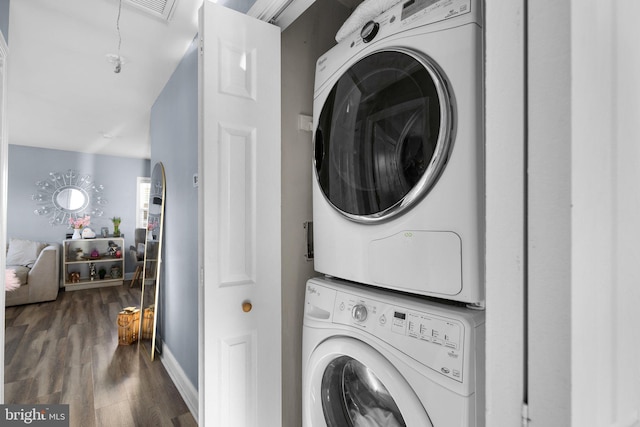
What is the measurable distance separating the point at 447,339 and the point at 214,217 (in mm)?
858

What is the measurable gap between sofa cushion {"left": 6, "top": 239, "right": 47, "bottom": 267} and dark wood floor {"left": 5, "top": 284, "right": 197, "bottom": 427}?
1185 mm

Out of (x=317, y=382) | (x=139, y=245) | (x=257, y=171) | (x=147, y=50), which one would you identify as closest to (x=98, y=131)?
(x=139, y=245)

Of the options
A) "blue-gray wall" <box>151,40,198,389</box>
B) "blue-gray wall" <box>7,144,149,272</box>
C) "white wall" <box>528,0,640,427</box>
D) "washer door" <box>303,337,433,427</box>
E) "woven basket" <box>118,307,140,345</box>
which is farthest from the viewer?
"blue-gray wall" <box>7,144,149,272</box>

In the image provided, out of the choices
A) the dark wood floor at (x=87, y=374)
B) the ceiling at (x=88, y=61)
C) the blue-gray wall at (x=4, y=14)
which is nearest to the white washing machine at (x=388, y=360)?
the dark wood floor at (x=87, y=374)

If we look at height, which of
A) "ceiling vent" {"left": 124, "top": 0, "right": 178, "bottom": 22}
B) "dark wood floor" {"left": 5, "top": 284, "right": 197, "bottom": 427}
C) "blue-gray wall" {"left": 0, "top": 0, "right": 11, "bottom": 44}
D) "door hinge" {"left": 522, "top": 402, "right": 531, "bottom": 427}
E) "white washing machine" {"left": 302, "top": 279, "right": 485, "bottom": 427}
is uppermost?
"ceiling vent" {"left": 124, "top": 0, "right": 178, "bottom": 22}

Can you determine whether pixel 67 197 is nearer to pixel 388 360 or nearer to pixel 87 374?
pixel 87 374

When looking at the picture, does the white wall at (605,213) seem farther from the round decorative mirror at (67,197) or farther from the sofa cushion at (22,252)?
the round decorative mirror at (67,197)

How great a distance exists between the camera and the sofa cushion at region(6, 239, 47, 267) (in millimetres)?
4672

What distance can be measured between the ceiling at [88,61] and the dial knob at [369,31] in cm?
72

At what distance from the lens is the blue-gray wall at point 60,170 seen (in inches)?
207


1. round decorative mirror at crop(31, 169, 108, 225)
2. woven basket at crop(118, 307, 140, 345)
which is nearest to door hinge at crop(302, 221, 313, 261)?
woven basket at crop(118, 307, 140, 345)

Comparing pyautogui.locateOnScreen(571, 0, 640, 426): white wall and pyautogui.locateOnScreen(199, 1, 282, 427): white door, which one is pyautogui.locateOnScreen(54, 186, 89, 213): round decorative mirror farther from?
pyautogui.locateOnScreen(571, 0, 640, 426): white wall

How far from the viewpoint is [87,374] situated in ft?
7.97

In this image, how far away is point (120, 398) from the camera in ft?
6.98
